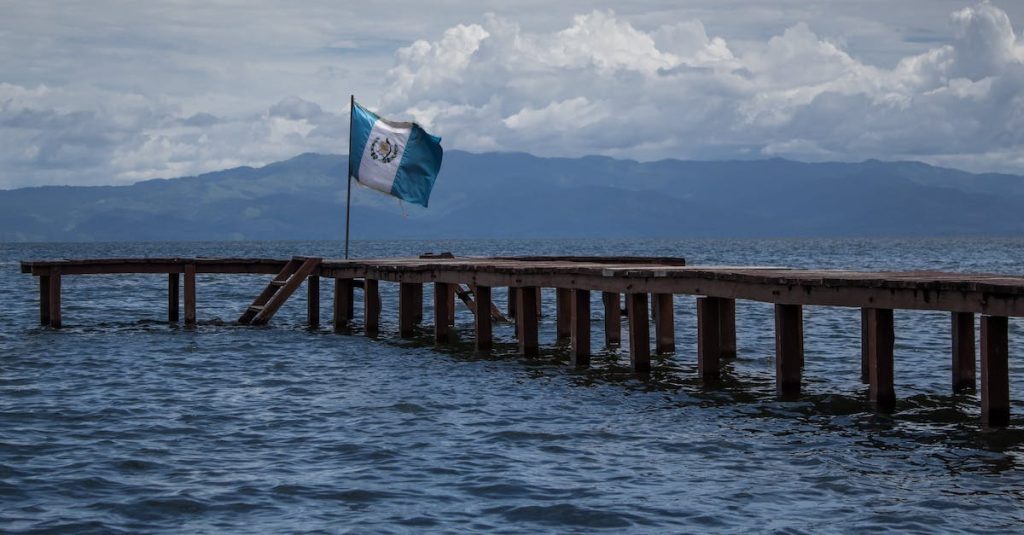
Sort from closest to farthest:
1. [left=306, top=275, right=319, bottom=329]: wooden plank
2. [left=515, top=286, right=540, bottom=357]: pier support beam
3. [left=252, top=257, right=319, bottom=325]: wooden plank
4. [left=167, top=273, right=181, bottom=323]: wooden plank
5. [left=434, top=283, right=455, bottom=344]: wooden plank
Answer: [left=515, top=286, right=540, bottom=357]: pier support beam < [left=434, top=283, right=455, bottom=344]: wooden plank < [left=252, top=257, right=319, bottom=325]: wooden plank < [left=306, top=275, right=319, bottom=329]: wooden plank < [left=167, top=273, right=181, bottom=323]: wooden plank

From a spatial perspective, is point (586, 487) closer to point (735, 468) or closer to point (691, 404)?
point (735, 468)

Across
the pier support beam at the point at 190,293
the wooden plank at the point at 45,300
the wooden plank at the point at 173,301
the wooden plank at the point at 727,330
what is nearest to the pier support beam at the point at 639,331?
the wooden plank at the point at 727,330

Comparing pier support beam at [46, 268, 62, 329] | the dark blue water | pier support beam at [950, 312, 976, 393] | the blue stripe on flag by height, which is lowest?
the dark blue water

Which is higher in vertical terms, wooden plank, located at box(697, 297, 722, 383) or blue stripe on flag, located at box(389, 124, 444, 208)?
blue stripe on flag, located at box(389, 124, 444, 208)

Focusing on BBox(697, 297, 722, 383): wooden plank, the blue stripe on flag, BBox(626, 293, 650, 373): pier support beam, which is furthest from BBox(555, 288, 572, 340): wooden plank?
BBox(697, 297, 722, 383): wooden plank

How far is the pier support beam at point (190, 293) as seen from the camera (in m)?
31.8

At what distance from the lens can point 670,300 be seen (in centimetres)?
2588

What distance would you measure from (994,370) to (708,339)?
5.67 meters

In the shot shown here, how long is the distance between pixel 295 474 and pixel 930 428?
8364 mm

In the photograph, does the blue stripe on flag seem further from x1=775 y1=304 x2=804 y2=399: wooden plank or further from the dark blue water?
x1=775 y1=304 x2=804 y2=399: wooden plank

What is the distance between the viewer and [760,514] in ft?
40.7

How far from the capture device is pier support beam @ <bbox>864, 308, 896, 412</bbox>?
1780 centimetres

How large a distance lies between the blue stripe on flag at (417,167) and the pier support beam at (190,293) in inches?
212

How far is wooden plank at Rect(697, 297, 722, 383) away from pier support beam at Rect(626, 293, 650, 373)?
4.09 feet
